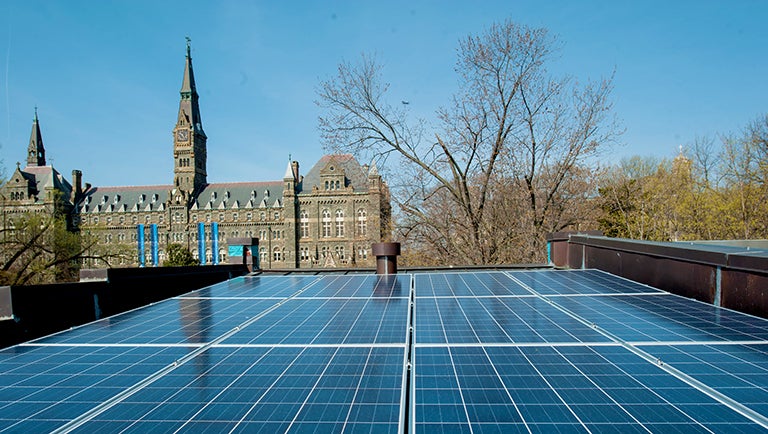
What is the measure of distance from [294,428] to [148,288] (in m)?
6.64

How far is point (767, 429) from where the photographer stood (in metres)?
2.32

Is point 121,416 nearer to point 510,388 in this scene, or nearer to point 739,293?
point 510,388

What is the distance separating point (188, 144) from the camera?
85562 millimetres

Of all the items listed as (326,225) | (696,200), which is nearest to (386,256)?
(696,200)

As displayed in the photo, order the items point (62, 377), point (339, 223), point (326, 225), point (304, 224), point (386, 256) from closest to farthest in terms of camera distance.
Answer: point (62, 377)
point (386, 256)
point (339, 223)
point (326, 225)
point (304, 224)

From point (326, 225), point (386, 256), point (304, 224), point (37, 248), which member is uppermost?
point (304, 224)

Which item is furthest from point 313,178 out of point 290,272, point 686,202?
point 290,272

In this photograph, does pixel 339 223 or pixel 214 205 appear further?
pixel 214 205

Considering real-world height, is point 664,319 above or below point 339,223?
below

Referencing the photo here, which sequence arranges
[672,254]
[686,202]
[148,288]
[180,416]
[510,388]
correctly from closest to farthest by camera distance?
[180,416] < [510,388] < [672,254] < [148,288] < [686,202]

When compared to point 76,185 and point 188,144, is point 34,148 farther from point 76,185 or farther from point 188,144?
point 188,144

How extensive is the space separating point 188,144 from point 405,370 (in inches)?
3612

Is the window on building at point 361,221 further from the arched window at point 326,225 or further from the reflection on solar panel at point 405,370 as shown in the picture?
the reflection on solar panel at point 405,370

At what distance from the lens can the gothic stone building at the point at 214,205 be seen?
76.6m
